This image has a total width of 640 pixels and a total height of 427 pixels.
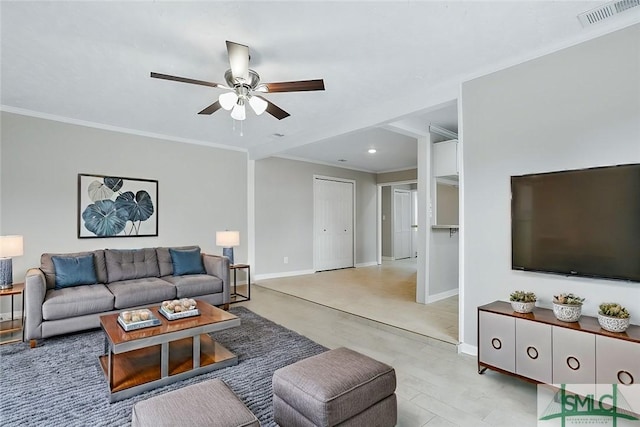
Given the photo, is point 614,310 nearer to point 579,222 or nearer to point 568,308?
point 568,308

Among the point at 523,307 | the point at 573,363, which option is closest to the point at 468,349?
the point at 523,307

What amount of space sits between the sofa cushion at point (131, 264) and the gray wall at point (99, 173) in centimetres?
47

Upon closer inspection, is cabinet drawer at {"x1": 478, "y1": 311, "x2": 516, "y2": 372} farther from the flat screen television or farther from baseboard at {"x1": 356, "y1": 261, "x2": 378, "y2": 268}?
baseboard at {"x1": 356, "y1": 261, "x2": 378, "y2": 268}

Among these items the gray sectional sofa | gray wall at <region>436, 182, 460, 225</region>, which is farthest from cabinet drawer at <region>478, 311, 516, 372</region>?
the gray sectional sofa

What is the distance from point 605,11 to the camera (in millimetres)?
2047

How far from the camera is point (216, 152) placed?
5.66 metres

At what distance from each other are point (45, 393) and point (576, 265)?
3814 mm

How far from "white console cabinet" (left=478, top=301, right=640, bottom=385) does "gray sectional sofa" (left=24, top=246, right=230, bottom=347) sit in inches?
126

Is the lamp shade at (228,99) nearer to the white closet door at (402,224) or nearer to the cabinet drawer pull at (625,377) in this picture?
the cabinet drawer pull at (625,377)

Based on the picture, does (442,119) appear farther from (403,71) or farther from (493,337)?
(493,337)

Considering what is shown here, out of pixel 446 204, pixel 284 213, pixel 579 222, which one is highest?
pixel 446 204

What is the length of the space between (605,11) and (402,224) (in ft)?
27.0

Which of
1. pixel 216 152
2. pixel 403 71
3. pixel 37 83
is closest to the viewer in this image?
pixel 403 71

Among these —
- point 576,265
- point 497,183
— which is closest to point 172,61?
point 497,183
